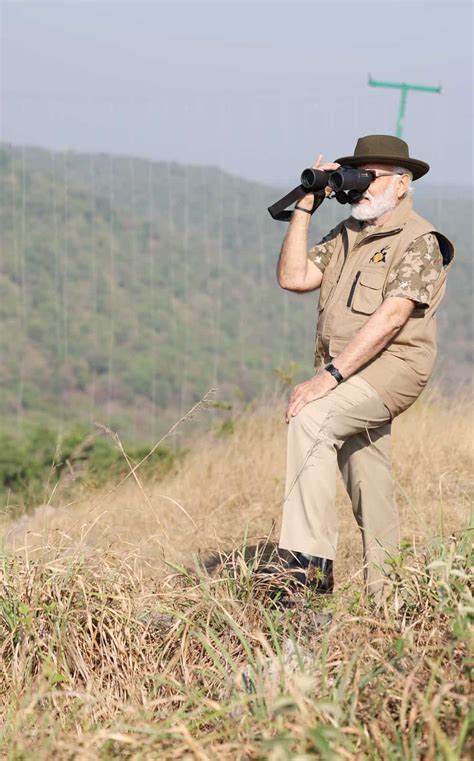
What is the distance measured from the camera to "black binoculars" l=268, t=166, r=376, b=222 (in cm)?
396

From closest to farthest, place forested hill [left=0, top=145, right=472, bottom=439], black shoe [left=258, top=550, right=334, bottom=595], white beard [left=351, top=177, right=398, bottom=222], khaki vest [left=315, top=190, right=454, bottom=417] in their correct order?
black shoe [left=258, top=550, right=334, bottom=595] < khaki vest [left=315, top=190, right=454, bottom=417] < white beard [left=351, top=177, right=398, bottom=222] < forested hill [left=0, top=145, right=472, bottom=439]

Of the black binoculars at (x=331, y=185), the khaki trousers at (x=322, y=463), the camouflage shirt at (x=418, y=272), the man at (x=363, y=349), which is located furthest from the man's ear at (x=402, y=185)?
the khaki trousers at (x=322, y=463)

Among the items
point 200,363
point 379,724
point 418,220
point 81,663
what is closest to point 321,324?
point 418,220

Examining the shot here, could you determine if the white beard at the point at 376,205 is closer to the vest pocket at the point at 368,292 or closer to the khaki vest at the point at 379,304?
the khaki vest at the point at 379,304

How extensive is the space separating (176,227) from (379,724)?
4233cm

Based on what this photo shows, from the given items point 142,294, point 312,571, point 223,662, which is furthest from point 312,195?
point 142,294

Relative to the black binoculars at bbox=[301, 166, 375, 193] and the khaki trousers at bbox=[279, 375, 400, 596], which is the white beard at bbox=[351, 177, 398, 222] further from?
the khaki trousers at bbox=[279, 375, 400, 596]

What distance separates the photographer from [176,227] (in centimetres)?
4406

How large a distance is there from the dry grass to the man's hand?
0.59 meters

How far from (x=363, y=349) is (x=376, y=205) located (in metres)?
0.67

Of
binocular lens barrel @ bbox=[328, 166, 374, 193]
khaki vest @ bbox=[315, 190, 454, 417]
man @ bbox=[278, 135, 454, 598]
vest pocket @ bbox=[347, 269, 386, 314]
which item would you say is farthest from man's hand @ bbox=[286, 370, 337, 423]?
binocular lens barrel @ bbox=[328, 166, 374, 193]

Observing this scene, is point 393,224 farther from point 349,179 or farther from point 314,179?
point 314,179

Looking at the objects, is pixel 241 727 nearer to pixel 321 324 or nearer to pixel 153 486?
pixel 321 324

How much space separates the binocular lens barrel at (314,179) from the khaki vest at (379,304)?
282 millimetres
